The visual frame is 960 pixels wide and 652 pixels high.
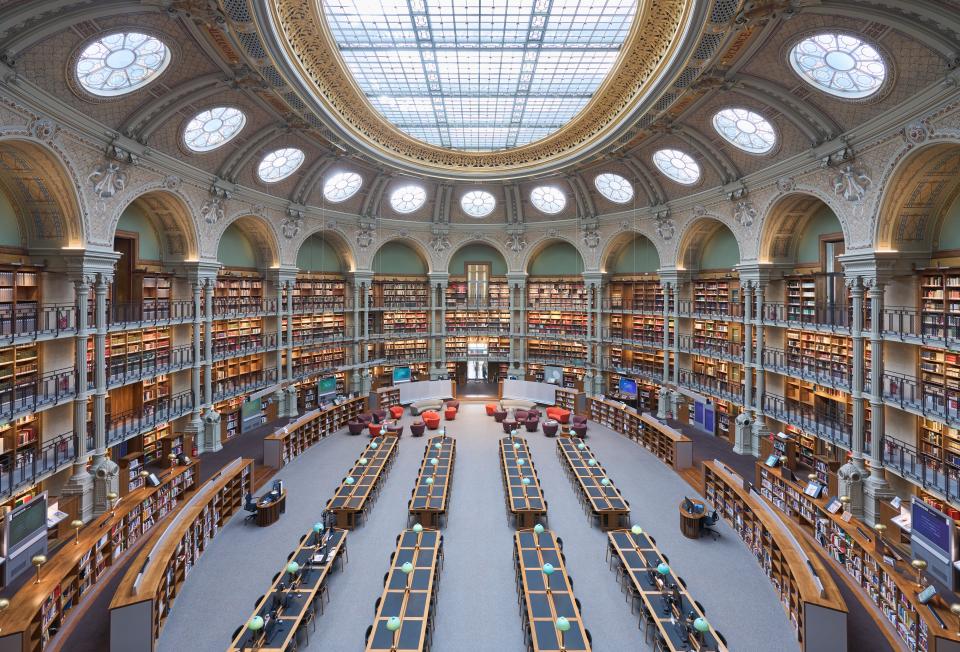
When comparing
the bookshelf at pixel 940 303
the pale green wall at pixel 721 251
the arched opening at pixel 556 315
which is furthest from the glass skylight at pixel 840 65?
the arched opening at pixel 556 315

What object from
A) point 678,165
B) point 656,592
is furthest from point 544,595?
point 678,165

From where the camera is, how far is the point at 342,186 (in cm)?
2283

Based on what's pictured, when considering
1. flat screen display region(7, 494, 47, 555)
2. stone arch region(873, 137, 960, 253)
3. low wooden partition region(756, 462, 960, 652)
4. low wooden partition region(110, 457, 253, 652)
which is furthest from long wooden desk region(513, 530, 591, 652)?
stone arch region(873, 137, 960, 253)

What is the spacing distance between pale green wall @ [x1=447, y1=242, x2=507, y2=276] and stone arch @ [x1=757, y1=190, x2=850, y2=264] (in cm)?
1449

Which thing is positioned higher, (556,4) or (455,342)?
(556,4)

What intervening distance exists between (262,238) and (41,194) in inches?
A: 383

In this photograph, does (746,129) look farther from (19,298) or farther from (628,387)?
(19,298)

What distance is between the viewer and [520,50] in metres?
14.2

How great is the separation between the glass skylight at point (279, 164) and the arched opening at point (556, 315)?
1363 centimetres

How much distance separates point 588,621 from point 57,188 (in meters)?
15.4

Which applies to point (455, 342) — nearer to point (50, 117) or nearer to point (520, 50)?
point (520, 50)

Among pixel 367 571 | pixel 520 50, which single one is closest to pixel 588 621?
pixel 367 571

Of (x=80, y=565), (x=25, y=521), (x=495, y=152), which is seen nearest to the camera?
(x=25, y=521)

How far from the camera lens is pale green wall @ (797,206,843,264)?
53.1 feet
